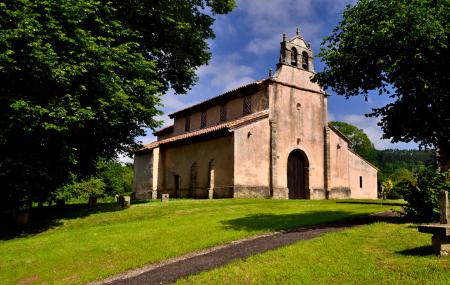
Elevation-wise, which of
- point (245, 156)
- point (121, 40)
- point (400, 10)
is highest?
point (121, 40)

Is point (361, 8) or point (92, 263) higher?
point (361, 8)

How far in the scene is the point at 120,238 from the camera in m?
14.8

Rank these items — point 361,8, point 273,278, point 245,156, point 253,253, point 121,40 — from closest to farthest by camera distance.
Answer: point 273,278
point 253,253
point 361,8
point 121,40
point 245,156

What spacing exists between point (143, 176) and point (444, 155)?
97.7 ft

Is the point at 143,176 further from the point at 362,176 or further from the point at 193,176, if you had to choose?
the point at 362,176

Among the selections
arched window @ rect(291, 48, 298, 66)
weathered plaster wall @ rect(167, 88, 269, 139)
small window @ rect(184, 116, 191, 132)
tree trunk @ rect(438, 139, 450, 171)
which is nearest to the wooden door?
weathered plaster wall @ rect(167, 88, 269, 139)

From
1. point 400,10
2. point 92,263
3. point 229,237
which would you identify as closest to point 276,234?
point 229,237

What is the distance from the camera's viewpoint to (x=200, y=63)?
27906mm

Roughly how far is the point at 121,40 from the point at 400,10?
14.5 m

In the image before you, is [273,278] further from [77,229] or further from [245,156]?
[245,156]

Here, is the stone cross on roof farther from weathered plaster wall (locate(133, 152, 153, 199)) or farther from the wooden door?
weathered plaster wall (locate(133, 152, 153, 199))

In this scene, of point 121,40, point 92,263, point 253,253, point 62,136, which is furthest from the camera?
point 121,40

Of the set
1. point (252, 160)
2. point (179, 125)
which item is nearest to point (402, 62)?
point (252, 160)

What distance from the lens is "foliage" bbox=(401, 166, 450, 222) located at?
1387 cm
